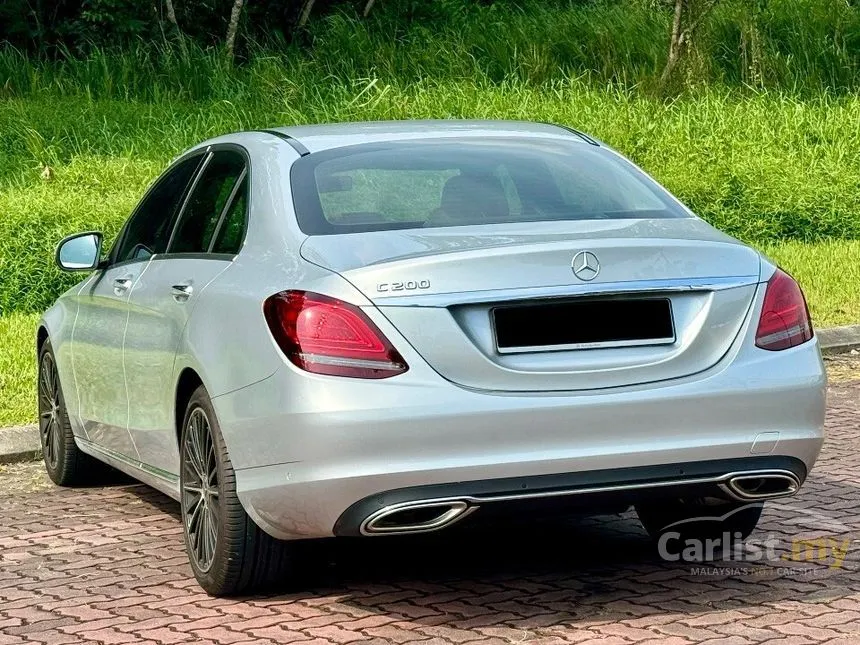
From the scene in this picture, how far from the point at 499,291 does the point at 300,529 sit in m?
0.96

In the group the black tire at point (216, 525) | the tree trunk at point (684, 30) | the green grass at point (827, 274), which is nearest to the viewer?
the black tire at point (216, 525)

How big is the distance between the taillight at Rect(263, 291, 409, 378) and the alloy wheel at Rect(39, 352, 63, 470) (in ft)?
10.9

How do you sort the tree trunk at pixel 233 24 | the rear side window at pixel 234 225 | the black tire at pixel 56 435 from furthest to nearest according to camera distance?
the tree trunk at pixel 233 24 → the black tire at pixel 56 435 → the rear side window at pixel 234 225

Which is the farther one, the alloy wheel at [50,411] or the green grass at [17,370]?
the green grass at [17,370]

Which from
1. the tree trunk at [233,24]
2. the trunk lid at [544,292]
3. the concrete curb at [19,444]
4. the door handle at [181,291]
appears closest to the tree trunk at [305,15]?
the tree trunk at [233,24]

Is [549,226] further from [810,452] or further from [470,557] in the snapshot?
[470,557]

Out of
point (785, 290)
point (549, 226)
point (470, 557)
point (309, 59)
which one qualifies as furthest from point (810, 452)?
point (309, 59)

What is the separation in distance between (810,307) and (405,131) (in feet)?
21.4

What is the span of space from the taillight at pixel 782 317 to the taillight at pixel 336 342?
46.7 inches

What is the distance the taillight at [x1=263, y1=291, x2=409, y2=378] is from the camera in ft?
15.8

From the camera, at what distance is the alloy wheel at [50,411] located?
8.05 m

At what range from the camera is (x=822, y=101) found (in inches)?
774

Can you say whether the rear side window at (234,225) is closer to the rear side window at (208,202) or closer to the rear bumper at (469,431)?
the rear side window at (208,202)

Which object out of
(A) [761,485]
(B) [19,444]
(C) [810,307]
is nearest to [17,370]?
(B) [19,444]
